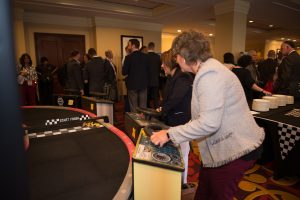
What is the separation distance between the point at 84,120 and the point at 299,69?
9.12 ft

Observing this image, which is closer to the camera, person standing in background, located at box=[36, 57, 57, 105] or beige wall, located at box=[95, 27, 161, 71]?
person standing in background, located at box=[36, 57, 57, 105]

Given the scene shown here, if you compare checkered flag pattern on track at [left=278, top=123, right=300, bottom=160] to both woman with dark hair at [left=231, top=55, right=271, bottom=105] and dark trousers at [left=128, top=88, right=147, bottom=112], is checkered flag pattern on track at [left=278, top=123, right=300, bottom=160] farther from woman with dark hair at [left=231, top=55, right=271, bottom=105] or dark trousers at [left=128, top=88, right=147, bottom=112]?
dark trousers at [left=128, top=88, right=147, bottom=112]

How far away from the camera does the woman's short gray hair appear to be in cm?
104

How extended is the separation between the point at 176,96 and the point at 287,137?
3.44 feet

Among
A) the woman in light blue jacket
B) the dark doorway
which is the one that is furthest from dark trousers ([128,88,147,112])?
the dark doorway

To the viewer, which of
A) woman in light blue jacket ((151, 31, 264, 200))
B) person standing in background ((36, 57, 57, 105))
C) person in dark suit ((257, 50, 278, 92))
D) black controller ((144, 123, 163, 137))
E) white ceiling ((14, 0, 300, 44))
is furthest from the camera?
person standing in background ((36, 57, 57, 105))

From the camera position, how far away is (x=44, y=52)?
595 centimetres

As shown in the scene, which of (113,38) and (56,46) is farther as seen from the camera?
(113,38)

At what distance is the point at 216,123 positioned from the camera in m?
0.95

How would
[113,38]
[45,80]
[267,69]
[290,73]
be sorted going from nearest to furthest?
[290,73] < [267,69] < [45,80] < [113,38]

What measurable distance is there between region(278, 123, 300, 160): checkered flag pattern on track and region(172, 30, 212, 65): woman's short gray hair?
49.8 inches

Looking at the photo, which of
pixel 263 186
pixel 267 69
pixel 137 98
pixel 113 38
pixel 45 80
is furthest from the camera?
pixel 113 38

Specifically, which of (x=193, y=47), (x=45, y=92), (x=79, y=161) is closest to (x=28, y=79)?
(x=45, y=92)

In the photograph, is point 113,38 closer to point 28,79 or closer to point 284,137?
point 28,79
